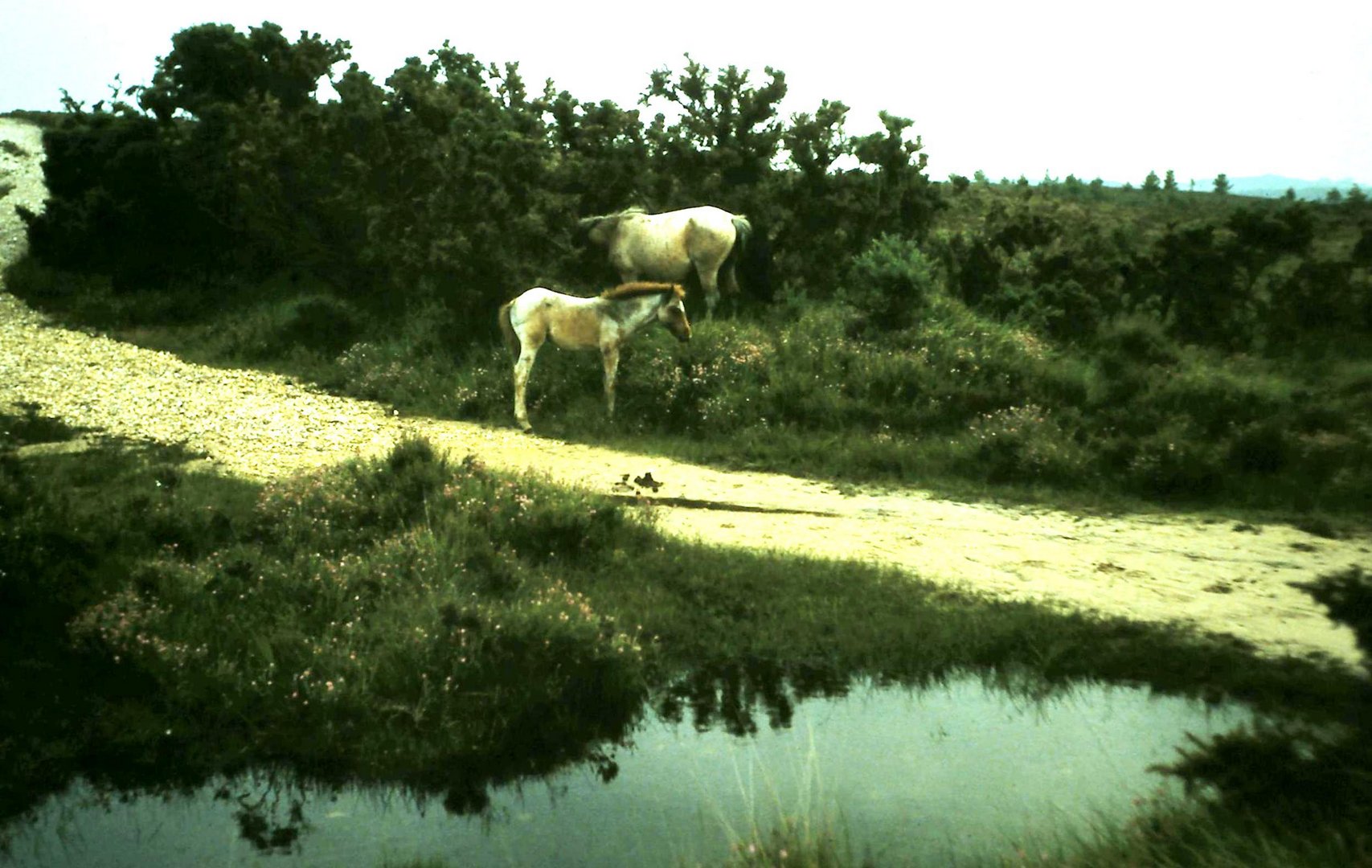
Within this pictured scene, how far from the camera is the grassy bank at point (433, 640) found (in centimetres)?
658

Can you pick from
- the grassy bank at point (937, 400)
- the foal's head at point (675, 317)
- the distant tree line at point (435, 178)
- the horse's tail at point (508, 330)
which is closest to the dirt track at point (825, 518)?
the grassy bank at point (937, 400)

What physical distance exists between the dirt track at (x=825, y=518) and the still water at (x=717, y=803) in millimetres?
2075

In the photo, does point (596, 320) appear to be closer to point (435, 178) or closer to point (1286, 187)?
point (435, 178)

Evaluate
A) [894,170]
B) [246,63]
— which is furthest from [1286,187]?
[246,63]

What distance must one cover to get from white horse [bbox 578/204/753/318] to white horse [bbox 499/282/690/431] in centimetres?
148

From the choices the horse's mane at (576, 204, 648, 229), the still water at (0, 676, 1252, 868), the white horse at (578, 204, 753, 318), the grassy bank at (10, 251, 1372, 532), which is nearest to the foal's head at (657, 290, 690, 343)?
the grassy bank at (10, 251, 1372, 532)

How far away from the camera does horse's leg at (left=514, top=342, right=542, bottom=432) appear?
14.9 metres

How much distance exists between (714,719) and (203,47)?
20.5 meters

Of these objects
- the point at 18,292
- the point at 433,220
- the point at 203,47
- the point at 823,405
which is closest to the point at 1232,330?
the point at 823,405

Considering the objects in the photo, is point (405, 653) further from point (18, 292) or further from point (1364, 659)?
point (18, 292)

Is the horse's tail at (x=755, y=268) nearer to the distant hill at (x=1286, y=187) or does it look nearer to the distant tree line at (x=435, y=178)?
the distant tree line at (x=435, y=178)

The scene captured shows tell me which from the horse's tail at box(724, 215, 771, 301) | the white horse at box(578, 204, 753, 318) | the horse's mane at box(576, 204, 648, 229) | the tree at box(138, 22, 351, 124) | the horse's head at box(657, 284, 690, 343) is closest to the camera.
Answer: the horse's head at box(657, 284, 690, 343)

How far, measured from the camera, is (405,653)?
724 cm

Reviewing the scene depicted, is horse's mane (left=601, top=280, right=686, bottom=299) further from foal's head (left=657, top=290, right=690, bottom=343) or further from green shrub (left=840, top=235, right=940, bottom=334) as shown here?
green shrub (left=840, top=235, right=940, bottom=334)
